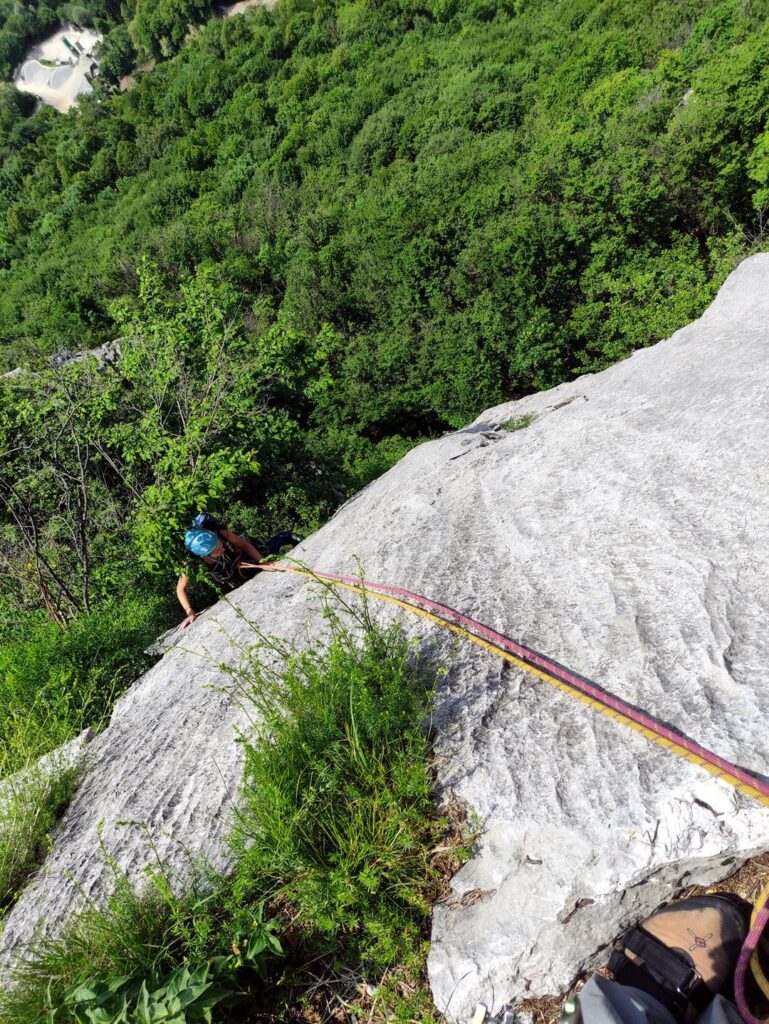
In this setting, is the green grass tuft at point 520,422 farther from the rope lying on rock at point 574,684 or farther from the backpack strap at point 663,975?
the backpack strap at point 663,975

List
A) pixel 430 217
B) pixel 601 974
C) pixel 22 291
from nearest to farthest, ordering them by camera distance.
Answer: pixel 601 974 < pixel 430 217 < pixel 22 291

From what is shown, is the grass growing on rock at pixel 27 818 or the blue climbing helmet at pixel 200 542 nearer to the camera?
the grass growing on rock at pixel 27 818

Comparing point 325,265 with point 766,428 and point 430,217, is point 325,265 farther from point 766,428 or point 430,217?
point 766,428

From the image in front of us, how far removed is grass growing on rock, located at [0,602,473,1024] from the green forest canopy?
4175mm

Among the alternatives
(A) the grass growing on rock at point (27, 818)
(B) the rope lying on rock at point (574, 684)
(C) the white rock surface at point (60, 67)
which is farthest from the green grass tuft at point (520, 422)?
(C) the white rock surface at point (60, 67)

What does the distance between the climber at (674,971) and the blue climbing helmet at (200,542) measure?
475 cm

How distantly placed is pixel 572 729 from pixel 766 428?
2567mm

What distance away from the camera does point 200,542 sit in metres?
5.79

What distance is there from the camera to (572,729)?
259 centimetres

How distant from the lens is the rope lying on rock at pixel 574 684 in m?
2.12

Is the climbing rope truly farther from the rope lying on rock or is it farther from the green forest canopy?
the green forest canopy

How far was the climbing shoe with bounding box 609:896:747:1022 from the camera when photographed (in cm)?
198

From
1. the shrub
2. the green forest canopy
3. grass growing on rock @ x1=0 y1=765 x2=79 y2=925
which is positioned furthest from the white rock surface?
the shrub

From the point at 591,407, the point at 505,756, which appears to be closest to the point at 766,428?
the point at 591,407
